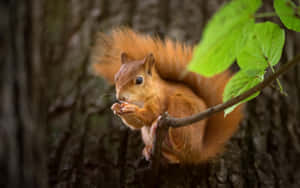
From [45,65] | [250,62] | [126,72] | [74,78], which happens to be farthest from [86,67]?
[250,62]

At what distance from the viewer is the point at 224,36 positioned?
0.46 m

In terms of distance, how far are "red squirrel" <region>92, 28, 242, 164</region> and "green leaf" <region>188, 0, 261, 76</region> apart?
1.70ft

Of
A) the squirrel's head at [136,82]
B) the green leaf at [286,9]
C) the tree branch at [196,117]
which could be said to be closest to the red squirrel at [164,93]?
the squirrel's head at [136,82]

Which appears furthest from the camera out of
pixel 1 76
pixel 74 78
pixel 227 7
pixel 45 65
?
pixel 45 65

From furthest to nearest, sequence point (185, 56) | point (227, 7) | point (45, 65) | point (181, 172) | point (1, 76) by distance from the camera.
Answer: point (45, 65) < point (185, 56) < point (181, 172) < point (1, 76) < point (227, 7)

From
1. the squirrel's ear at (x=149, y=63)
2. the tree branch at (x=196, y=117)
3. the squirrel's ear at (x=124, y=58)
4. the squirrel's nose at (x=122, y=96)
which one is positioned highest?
the squirrel's ear at (x=124, y=58)

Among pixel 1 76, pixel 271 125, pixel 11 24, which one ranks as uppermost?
pixel 11 24

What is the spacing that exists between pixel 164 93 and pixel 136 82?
4.5 inches

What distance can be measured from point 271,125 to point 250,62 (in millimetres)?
707

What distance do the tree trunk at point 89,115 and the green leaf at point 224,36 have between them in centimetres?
37

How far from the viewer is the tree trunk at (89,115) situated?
630 mm

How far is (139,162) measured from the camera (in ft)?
3.68

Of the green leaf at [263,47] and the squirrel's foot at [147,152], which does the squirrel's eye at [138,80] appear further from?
the green leaf at [263,47]

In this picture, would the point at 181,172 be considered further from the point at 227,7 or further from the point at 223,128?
the point at 227,7
